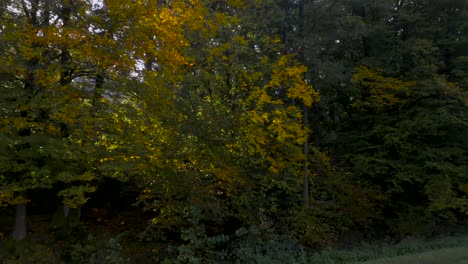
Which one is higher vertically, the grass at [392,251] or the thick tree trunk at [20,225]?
the thick tree trunk at [20,225]

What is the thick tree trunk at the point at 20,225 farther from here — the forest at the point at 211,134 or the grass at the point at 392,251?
the grass at the point at 392,251

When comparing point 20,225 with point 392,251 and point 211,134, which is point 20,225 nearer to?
point 211,134

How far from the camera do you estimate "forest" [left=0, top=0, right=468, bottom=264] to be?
1174cm

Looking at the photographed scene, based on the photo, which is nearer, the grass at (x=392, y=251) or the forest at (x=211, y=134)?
the forest at (x=211, y=134)

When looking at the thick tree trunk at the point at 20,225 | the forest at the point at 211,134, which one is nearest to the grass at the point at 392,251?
the forest at the point at 211,134

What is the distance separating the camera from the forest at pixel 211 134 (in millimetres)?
11742

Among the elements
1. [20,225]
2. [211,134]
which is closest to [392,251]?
[211,134]

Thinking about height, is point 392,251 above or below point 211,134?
below

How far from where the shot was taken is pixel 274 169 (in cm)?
1264

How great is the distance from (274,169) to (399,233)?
21.1 ft

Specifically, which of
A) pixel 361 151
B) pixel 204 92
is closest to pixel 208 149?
pixel 204 92

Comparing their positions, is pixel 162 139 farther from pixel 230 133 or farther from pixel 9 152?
pixel 9 152

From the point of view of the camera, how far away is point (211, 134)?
11.9m

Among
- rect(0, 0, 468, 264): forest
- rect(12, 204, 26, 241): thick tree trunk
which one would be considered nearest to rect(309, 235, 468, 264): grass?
rect(0, 0, 468, 264): forest
